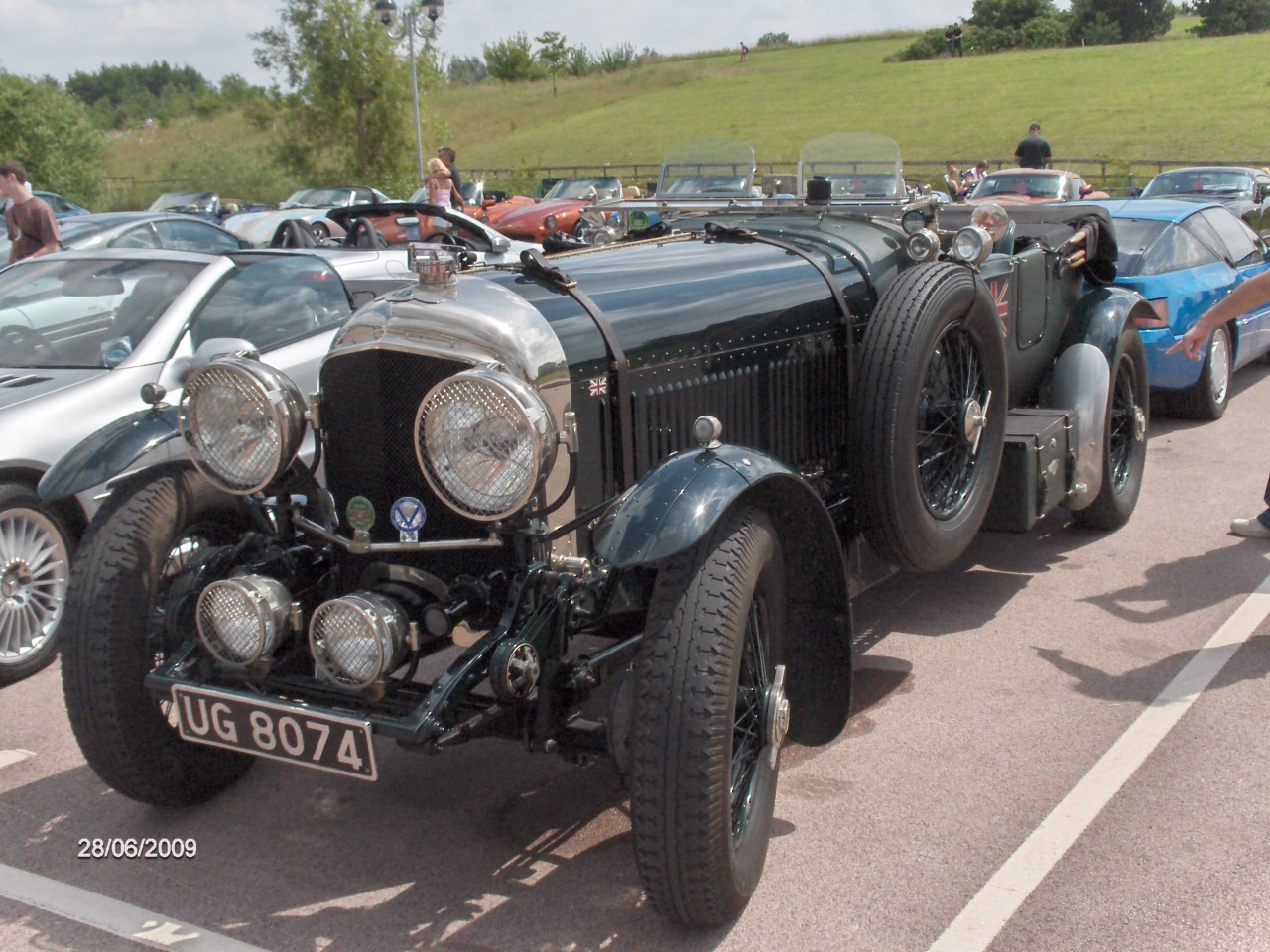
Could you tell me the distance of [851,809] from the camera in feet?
11.6

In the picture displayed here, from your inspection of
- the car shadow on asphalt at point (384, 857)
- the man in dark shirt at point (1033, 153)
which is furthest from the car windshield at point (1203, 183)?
the car shadow on asphalt at point (384, 857)

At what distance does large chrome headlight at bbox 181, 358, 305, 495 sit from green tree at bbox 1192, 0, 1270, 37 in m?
81.7

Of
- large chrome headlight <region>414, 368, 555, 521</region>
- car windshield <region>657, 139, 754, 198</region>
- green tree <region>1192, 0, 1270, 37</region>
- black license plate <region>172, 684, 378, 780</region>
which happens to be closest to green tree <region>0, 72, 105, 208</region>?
car windshield <region>657, 139, 754, 198</region>

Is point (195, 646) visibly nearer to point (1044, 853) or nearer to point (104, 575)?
point (104, 575)

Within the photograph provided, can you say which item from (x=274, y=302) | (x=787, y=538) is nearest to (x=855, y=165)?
(x=274, y=302)

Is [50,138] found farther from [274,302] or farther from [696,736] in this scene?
[696,736]

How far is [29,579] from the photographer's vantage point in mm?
4766

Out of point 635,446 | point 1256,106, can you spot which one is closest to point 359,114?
point 635,446

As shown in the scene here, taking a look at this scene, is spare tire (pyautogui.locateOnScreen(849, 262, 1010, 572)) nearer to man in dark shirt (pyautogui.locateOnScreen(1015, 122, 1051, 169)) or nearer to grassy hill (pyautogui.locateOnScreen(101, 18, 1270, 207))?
man in dark shirt (pyautogui.locateOnScreen(1015, 122, 1051, 169))

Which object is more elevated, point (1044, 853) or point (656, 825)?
point (656, 825)

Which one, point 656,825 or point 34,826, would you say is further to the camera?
point 34,826

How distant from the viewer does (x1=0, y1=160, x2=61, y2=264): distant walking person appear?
8.22m

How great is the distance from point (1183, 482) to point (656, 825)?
5415 mm
